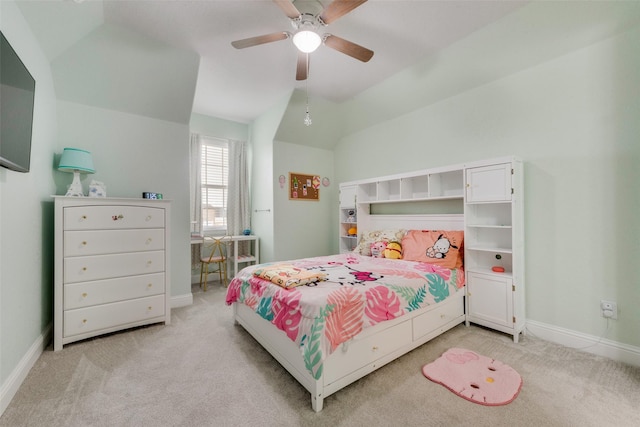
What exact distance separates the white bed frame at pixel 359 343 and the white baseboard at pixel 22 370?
4.93ft

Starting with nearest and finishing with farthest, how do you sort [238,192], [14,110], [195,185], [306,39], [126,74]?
[14,110], [306,39], [126,74], [195,185], [238,192]

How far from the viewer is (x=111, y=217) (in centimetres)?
253

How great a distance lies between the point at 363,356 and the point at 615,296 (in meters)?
2.08

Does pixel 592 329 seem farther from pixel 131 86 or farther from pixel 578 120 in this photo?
pixel 131 86

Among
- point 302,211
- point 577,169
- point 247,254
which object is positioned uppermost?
point 577,169

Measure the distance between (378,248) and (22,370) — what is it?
3232 mm

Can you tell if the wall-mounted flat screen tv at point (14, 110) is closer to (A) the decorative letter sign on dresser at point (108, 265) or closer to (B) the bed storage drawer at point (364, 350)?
(A) the decorative letter sign on dresser at point (108, 265)

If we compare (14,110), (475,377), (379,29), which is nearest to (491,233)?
(475,377)

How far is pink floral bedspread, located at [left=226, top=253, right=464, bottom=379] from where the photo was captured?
5.24ft

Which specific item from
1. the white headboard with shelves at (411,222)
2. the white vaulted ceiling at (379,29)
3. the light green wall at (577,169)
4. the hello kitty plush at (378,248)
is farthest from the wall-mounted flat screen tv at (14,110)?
the light green wall at (577,169)

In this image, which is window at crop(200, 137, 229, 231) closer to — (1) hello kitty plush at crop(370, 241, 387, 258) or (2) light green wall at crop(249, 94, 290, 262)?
(2) light green wall at crop(249, 94, 290, 262)

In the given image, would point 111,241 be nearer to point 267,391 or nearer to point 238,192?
point 267,391

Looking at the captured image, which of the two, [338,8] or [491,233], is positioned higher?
[338,8]

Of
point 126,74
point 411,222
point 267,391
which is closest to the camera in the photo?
point 267,391
